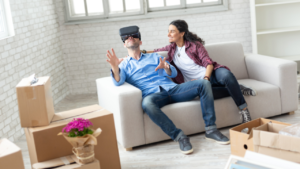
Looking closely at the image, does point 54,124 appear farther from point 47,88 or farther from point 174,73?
point 174,73

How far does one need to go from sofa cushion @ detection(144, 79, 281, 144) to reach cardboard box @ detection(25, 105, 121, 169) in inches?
19.7

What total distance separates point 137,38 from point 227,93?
0.96 m

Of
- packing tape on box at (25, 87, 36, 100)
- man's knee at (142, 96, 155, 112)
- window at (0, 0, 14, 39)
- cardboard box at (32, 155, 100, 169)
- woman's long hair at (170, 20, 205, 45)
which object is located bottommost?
cardboard box at (32, 155, 100, 169)

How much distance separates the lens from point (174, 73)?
9.57ft

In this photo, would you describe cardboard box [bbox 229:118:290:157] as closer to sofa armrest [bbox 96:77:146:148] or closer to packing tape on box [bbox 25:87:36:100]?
sofa armrest [bbox 96:77:146:148]

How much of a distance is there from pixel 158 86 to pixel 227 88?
61cm

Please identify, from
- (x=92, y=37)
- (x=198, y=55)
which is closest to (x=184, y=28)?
(x=198, y=55)

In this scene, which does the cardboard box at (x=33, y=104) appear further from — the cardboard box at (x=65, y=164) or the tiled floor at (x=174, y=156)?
the tiled floor at (x=174, y=156)

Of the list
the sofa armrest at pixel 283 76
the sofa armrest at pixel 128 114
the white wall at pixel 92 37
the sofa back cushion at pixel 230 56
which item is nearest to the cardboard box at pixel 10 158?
the sofa armrest at pixel 128 114

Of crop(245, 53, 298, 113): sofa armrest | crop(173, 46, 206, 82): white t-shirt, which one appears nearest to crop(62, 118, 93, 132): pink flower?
crop(173, 46, 206, 82): white t-shirt

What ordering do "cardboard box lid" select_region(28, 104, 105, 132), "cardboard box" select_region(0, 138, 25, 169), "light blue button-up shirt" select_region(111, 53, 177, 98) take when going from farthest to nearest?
"light blue button-up shirt" select_region(111, 53, 177, 98), "cardboard box lid" select_region(28, 104, 105, 132), "cardboard box" select_region(0, 138, 25, 169)

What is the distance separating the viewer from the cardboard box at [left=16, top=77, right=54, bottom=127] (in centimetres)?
205

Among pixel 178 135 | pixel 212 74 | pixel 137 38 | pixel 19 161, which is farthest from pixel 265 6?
pixel 19 161

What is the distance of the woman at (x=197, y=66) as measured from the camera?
2809 millimetres
